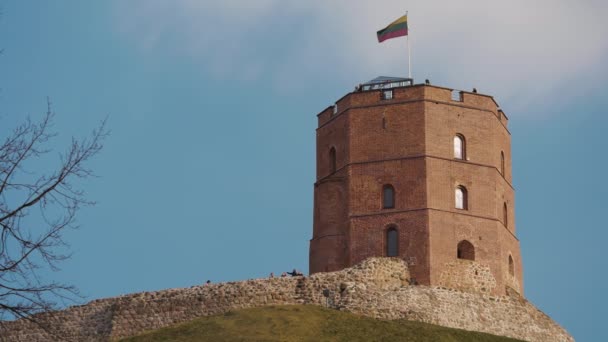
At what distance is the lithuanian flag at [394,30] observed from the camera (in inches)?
1979

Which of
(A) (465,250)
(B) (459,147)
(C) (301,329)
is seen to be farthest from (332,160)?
(C) (301,329)

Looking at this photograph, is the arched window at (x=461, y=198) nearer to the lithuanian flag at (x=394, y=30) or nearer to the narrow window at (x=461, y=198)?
the narrow window at (x=461, y=198)

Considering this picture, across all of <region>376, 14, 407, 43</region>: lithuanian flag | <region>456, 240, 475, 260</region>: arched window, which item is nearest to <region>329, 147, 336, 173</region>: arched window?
<region>376, 14, 407, 43</region>: lithuanian flag

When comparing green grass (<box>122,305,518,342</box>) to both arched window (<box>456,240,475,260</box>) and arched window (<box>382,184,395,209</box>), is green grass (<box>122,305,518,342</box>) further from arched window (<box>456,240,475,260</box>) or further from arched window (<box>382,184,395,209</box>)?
arched window (<box>382,184,395,209</box>)

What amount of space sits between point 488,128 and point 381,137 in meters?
5.10

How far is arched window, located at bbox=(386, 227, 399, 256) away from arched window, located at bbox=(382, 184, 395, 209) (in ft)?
3.52

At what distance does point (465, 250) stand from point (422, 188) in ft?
11.0

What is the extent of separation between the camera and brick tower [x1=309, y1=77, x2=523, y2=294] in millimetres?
47281

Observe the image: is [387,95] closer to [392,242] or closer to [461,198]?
[461,198]

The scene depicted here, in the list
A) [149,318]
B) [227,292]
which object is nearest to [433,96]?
[227,292]

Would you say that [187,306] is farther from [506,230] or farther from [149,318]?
[506,230]

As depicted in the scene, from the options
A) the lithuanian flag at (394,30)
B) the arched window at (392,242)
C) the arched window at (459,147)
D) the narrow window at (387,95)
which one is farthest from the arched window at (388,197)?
the lithuanian flag at (394,30)

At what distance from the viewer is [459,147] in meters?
48.9

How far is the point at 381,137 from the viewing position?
48.6 m
